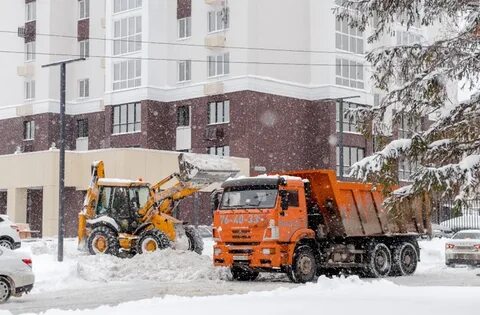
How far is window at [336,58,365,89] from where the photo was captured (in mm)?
58969

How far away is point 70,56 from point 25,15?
561 cm

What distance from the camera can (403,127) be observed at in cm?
1611

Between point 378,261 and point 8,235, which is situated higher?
point 8,235

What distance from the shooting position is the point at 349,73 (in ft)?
196

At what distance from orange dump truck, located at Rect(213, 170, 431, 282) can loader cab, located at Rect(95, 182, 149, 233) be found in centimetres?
649

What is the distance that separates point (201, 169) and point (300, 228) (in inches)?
279

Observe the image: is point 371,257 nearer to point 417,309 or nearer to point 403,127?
point 403,127

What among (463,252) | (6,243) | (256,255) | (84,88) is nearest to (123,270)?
(256,255)

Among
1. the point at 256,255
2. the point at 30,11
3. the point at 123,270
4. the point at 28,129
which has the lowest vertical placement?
the point at 123,270

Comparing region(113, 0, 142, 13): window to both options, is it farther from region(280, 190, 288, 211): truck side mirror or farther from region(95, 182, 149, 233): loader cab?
region(280, 190, 288, 211): truck side mirror

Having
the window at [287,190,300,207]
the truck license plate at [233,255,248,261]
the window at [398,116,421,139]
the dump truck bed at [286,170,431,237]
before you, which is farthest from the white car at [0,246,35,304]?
the dump truck bed at [286,170,431,237]

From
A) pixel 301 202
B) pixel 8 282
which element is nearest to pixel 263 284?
pixel 301 202

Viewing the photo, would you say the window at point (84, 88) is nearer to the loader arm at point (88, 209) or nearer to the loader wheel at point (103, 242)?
the loader arm at point (88, 209)

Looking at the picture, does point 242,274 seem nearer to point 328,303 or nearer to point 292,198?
point 292,198
